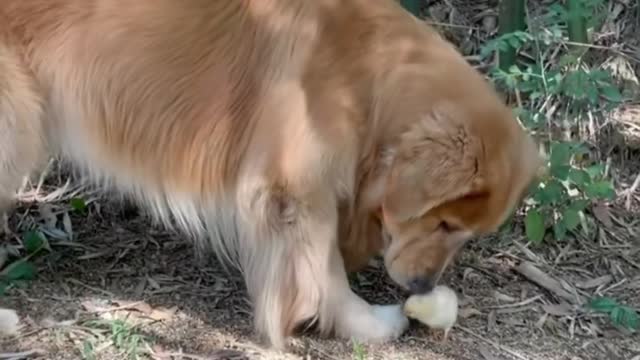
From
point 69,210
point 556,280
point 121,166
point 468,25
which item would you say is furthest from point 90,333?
point 468,25

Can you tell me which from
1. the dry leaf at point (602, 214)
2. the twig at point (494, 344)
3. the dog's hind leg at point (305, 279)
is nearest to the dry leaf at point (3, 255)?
the dog's hind leg at point (305, 279)

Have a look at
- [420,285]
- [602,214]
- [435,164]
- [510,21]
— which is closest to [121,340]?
[420,285]

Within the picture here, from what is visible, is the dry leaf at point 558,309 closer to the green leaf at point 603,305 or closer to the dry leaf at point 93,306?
the green leaf at point 603,305

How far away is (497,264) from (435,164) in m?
1.13

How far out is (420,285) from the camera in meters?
4.08

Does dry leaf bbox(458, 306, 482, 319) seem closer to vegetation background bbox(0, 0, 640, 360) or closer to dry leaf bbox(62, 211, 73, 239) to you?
vegetation background bbox(0, 0, 640, 360)

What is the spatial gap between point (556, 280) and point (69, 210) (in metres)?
1.97

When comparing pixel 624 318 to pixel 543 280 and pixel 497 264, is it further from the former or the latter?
pixel 497 264

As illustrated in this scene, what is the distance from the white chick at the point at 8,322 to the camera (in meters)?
4.04

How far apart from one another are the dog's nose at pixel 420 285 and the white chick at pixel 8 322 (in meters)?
1.33

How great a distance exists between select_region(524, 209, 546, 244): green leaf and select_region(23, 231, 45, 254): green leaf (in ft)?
6.15

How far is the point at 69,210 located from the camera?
4949 millimetres

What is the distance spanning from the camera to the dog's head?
3764 mm

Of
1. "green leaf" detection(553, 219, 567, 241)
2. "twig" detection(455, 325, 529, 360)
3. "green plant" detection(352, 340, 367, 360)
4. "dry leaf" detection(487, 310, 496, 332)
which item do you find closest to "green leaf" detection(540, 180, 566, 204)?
"green leaf" detection(553, 219, 567, 241)
